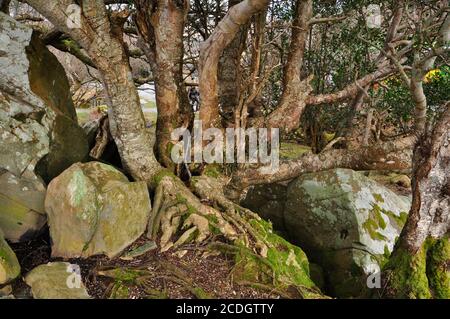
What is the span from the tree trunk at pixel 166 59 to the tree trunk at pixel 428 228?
2.93 metres

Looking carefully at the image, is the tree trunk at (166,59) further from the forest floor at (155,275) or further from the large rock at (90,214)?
the forest floor at (155,275)

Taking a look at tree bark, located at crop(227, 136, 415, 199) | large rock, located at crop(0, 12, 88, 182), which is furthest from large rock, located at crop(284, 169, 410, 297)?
large rock, located at crop(0, 12, 88, 182)

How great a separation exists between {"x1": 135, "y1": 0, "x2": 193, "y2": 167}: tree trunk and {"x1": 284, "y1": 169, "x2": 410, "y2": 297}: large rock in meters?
2.15

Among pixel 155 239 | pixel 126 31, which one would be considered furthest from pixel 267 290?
pixel 126 31

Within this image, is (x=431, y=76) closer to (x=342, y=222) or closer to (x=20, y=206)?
(x=342, y=222)

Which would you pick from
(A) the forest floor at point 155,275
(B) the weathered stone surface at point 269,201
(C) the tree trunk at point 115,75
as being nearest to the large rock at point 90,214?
(A) the forest floor at point 155,275

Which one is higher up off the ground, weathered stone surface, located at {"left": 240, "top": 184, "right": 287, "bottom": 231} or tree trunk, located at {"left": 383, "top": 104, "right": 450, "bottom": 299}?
tree trunk, located at {"left": 383, "top": 104, "right": 450, "bottom": 299}

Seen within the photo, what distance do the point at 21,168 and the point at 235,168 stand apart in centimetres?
273

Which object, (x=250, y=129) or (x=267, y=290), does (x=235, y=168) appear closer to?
(x=250, y=129)

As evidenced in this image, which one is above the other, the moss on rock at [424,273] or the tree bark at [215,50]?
the tree bark at [215,50]

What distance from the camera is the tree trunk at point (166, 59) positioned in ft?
15.6

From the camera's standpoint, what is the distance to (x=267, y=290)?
3.81 m

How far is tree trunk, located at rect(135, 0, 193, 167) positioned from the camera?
4.75m

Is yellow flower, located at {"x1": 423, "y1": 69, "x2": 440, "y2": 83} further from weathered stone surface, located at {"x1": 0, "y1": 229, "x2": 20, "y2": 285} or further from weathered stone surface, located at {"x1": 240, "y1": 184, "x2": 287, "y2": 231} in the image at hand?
weathered stone surface, located at {"x1": 0, "y1": 229, "x2": 20, "y2": 285}
